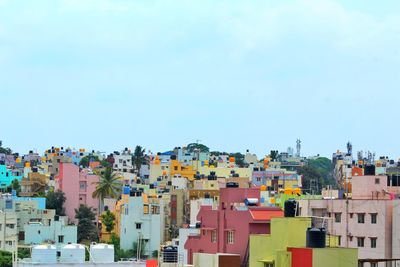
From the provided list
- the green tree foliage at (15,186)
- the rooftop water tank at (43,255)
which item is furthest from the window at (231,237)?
the green tree foliage at (15,186)

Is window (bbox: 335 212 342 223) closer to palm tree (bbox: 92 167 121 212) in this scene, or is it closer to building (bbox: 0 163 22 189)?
palm tree (bbox: 92 167 121 212)

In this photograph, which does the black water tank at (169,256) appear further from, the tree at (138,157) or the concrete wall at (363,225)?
the tree at (138,157)

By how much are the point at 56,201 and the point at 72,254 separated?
7392cm

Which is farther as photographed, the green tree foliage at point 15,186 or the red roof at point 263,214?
the green tree foliage at point 15,186

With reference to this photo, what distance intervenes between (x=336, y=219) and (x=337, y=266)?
20003mm

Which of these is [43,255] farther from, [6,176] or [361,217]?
[6,176]

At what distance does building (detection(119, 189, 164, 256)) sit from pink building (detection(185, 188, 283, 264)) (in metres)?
51.5

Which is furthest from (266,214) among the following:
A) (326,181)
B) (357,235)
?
(326,181)

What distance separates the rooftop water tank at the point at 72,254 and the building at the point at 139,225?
5344 centimetres

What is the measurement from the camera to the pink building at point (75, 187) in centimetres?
12206

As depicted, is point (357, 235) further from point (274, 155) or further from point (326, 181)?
point (274, 155)

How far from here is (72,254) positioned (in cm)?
4581

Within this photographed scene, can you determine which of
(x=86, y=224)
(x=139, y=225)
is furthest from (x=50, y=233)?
(x=86, y=224)

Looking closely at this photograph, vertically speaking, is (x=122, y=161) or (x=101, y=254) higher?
(x=122, y=161)
